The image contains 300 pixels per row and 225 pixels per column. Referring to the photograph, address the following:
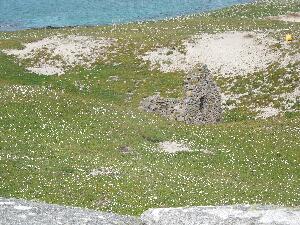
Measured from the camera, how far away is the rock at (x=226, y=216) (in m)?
14.0

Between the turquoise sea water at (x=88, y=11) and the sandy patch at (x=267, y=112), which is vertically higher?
the turquoise sea water at (x=88, y=11)

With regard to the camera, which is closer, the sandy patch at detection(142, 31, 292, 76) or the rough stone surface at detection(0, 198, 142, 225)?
the rough stone surface at detection(0, 198, 142, 225)

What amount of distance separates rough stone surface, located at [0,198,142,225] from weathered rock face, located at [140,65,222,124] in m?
31.3

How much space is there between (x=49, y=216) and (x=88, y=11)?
9688cm

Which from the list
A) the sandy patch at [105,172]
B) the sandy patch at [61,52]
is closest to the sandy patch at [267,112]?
the sandy patch at [61,52]

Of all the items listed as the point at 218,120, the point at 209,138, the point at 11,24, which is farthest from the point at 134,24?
the point at 209,138

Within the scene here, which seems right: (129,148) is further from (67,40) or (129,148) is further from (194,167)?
(67,40)

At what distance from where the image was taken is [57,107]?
44219 millimetres

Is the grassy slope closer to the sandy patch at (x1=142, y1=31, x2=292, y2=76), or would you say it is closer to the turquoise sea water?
the sandy patch at (x1=142, y1=31, x2=292, y2=76)

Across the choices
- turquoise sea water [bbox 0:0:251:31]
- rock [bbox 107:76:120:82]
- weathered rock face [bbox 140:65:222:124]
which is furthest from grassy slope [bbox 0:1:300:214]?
turquoise sea water [bbox 0:0:251:31]

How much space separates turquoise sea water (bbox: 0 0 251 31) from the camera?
101438mm

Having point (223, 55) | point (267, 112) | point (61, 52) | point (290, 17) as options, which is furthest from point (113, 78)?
point (290, 17)

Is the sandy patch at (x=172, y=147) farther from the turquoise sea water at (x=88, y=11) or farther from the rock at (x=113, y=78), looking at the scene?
the turquoise sea water at (x=88, y=11)

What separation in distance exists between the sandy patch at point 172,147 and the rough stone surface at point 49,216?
23.2 metres
